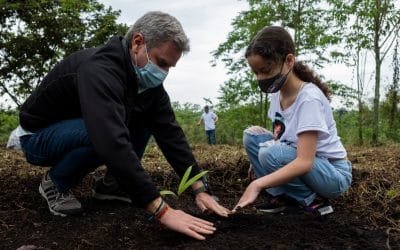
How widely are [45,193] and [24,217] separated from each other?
0.18m

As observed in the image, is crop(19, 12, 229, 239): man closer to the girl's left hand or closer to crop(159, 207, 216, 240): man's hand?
Answer: crop(159, 207, 216, 240): man's hand

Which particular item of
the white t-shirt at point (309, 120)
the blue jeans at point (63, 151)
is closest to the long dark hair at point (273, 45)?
the white t-shirt at point (309, 120)

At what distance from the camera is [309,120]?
2227 millimetres

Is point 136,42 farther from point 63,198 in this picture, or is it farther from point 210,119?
point 210,119

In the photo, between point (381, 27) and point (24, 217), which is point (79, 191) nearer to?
point (24, 217)

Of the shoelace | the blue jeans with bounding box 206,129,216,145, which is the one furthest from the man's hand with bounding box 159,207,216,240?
the blue jeans with bounding box 206,129,216,145

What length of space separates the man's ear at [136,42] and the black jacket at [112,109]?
0.05 m

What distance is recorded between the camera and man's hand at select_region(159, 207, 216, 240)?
6.29 feet

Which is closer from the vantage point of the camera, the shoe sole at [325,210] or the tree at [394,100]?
the shoe sole at [325,210]

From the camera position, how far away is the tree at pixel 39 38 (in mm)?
8383

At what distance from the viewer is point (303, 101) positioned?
2328 millimetres

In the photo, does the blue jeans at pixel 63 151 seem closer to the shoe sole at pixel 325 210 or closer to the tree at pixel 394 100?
the shoe sole at pixel 325 210

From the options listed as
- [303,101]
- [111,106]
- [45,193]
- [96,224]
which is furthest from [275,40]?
[45,193]

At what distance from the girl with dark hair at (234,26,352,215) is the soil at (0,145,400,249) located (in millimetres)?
170
